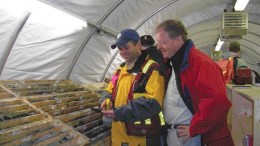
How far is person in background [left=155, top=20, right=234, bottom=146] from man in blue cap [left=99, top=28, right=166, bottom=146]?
5.6 inches

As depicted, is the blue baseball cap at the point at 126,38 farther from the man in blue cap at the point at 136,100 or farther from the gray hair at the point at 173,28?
the gray hair at the point at 173,28

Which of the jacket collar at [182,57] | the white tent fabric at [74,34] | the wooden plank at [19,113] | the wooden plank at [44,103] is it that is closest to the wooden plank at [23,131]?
the wooden plank at [19,113]

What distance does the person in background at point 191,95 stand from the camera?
110 inches

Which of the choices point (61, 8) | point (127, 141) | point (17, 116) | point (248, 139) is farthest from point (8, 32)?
point (248, 139)

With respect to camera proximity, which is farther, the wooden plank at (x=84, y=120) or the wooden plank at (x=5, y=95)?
the wooden plank at (x=84, y=120)

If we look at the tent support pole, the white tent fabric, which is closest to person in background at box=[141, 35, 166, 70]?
the white tent fabric

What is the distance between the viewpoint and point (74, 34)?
530 cm

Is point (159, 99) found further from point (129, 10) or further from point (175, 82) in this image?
point (129, 10)

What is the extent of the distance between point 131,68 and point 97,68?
381 centimetres

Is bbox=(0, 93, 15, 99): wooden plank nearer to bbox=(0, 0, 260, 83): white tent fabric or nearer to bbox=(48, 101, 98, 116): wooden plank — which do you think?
bbox=(48, 101, 98, 116): wooden plank

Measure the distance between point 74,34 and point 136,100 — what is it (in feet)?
8.44

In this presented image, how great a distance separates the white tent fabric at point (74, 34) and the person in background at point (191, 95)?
6.52ft

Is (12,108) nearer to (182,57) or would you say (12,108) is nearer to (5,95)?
(5,95)

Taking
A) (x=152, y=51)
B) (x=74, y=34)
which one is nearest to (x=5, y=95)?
(x=152, y=51)
